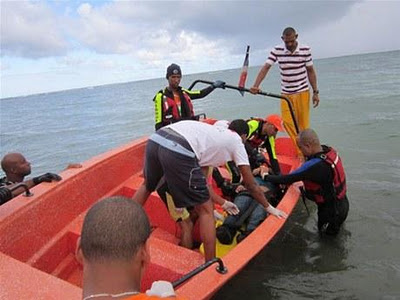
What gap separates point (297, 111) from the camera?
535 cm

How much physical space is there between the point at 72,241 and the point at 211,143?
1634 mm

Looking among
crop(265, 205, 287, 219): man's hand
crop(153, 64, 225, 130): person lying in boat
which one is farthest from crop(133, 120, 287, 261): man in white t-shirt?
crop(153, 64, 225, 130): person lying in boat

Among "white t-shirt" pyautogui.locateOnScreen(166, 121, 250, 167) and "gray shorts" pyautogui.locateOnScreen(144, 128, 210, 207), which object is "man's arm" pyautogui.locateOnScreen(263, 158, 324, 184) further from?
"gray shorts" pyautogui.locateOnScreen(144, 128, 210, 207)

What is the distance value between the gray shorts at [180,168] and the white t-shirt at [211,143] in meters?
0.07

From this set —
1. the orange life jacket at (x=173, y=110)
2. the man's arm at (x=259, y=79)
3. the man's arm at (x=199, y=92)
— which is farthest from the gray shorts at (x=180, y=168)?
the man's arm at (x=259, y=79)

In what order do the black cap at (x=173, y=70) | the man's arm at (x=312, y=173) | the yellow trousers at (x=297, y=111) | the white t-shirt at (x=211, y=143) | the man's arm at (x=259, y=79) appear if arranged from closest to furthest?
the white t-shirt at (x=211, y=143)
the man's arm at (x=312, y=173)
the black cap at (x=173, y=70)
the man's arm at (x=259, y=79)
the yellow trousers at (x=297, y=111)

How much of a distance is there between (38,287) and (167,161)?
3.80ft

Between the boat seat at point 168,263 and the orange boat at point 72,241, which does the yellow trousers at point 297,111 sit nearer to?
the orange boat at point 72,241

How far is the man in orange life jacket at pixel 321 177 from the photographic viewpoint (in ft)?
12.1

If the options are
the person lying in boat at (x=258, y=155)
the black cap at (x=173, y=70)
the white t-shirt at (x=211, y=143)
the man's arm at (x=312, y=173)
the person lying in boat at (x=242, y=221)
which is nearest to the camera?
the white t-shirt at (x=211, y=143)

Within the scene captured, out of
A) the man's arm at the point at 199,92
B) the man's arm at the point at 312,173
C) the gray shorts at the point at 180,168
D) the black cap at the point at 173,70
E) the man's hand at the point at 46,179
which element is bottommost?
the man's arm at the point at 312,173

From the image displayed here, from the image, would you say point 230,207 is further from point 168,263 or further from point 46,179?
point 46,179

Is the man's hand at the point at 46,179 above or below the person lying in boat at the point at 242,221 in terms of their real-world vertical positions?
above

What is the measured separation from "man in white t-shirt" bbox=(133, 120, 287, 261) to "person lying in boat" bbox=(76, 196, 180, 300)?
1559 millimetres
